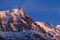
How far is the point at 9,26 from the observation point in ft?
470

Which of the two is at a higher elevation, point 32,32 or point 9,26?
point 9,26

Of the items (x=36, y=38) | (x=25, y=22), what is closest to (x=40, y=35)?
(x=36, y=38)

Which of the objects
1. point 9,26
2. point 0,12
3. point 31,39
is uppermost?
point 0,12

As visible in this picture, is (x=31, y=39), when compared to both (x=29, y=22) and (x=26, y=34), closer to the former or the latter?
(x=26, y=34)

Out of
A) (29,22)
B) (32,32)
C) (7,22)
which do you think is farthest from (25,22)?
(32,32)

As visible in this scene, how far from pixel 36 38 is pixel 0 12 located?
15020 centimetres

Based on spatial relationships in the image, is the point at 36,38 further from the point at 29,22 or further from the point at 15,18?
the point at 29,22

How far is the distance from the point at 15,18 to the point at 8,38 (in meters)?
139

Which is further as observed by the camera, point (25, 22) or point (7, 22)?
point (25, 22)

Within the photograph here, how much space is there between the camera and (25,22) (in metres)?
158

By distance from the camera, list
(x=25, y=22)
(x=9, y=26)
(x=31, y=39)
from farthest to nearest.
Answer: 1. (x=25, y=22)
2. (x=9, y=26)
3. (x=31, y=39)

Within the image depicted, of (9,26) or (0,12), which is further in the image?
(0,12)

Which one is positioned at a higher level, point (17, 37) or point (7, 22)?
point (7, 22)

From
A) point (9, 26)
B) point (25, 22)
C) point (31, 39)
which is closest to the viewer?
point (31, 39)
